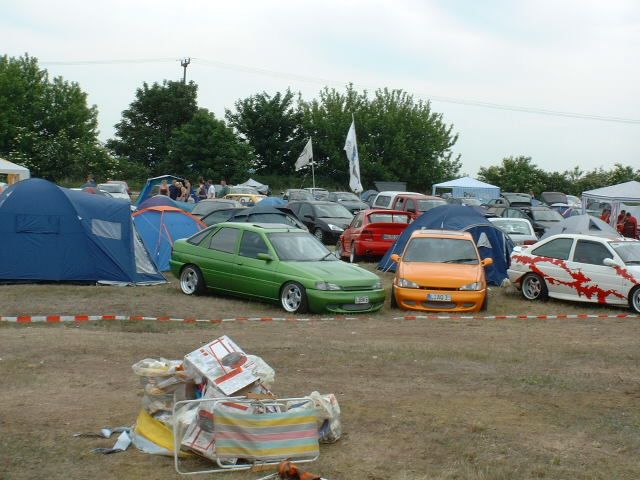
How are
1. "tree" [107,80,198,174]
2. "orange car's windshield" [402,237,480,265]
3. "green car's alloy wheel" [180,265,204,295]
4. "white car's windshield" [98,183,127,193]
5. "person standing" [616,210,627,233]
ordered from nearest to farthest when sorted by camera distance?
"green car's alloy wheel" [180,265,204,295]
"orange car's windshield" [402,237,480,265]
"person standing" [616,210,627,233]
"white car's windshield" [98,183,127,193]
"tree" [107,80,198,174]

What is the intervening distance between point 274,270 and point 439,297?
295cm

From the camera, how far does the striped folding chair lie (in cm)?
678

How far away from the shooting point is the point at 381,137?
66938mm

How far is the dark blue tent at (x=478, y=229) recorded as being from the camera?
21406 mm

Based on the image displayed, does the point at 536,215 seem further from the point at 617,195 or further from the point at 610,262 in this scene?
the point at 610,262

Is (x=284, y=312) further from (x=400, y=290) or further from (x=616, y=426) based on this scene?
(x=616, y=426)

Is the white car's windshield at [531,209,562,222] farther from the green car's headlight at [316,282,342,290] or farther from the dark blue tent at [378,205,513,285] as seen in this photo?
the green car's headlight at [316,282,342,290]

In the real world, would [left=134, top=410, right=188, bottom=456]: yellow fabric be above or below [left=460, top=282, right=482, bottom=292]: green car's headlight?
below

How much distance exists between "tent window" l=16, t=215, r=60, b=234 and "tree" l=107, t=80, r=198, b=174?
183 feet

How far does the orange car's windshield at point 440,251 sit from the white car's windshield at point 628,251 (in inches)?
103

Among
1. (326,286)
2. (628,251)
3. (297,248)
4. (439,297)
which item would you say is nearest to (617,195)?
(628,251)

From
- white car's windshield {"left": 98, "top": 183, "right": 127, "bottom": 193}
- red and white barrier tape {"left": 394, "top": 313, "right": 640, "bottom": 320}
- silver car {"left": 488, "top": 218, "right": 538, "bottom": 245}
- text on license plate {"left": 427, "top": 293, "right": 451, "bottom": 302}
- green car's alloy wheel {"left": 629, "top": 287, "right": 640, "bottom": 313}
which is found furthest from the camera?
white car's windshield {"left": 98, "top": 183, "right": 127, "bottom": 193}

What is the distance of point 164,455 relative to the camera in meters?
7.05

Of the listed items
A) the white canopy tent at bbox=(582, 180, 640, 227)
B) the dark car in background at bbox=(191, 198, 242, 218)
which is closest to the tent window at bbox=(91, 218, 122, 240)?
the dark car in background at bbox=(191, 198, 242, 218)
